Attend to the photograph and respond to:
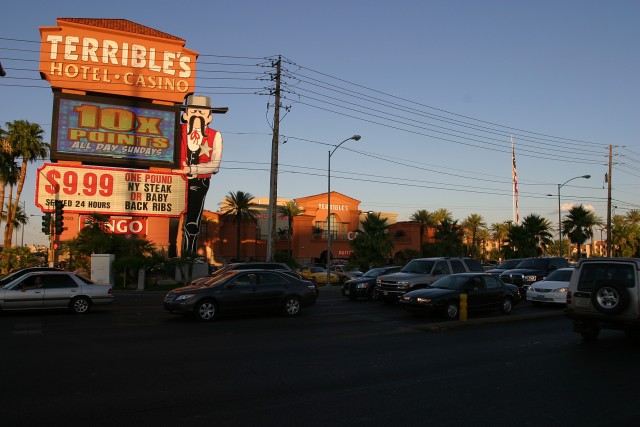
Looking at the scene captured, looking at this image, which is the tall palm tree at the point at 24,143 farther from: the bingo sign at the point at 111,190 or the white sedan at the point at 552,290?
the white sedan at the point at 552,290

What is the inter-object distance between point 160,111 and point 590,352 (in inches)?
1449

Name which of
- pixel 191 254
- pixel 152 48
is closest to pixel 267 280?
pixel 191 254

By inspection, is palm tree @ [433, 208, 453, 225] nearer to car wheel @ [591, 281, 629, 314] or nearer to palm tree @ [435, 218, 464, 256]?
palm tree @ [435, 218, 464, 256]

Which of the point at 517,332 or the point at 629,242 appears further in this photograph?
the point at 629,242

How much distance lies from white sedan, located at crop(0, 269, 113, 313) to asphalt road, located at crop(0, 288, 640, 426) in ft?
6.12

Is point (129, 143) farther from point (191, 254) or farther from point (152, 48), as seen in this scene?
point (191, 254)

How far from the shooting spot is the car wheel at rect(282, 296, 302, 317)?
16308 mm

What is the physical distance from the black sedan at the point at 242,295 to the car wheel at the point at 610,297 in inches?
340

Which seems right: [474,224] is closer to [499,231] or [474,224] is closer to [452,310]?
[499,231]

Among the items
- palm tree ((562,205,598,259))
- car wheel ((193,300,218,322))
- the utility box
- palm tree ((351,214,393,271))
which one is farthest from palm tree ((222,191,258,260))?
car wheel ((193,300,218,322))

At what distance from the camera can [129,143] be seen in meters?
39.6

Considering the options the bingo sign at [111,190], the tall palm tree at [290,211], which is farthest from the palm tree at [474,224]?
the bingo sign at [111,190]

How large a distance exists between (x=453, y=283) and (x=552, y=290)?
512 centimetres

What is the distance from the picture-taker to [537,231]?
56219mm
